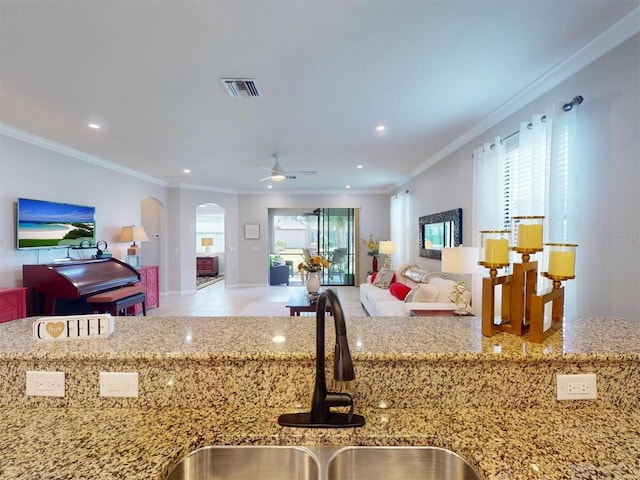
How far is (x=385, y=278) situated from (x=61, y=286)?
4661mm

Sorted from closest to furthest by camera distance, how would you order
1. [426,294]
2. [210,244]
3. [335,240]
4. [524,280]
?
1. [524,280]
2. [426,294]
3. [335,240]
4. [210,244]

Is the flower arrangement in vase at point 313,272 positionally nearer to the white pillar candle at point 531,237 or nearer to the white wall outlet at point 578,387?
the white pillar candle at point 531,237

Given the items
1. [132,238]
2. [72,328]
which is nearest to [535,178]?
[72,328]

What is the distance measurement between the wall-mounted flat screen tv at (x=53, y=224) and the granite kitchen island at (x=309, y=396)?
3529mm

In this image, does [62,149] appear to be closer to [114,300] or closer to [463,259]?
[114,300]

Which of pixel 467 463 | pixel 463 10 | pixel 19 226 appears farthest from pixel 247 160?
pixel 467 463

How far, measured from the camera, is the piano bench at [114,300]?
389cm

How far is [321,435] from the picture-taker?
2.76ft

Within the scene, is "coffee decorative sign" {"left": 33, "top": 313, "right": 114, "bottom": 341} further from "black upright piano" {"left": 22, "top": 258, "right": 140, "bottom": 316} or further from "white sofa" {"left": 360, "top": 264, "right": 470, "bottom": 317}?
"black upright piano" {"left": 22, "top": 258, "right": 140, "bottom": 316}

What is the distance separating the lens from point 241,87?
2531 millimetres

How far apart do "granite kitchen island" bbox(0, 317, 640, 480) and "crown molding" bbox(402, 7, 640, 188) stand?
5.89ft

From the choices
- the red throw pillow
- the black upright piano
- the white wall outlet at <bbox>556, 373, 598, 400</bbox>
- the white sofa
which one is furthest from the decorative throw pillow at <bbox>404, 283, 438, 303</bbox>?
the black upright piano

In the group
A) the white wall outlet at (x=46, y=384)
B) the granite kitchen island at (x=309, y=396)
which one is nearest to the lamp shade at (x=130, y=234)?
the granite kitchen island at (x=309, y=396)

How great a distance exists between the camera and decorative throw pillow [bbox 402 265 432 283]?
14.1 ft
